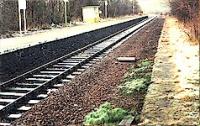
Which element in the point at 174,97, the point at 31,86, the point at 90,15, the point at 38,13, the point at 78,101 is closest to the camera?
the point at 174,97

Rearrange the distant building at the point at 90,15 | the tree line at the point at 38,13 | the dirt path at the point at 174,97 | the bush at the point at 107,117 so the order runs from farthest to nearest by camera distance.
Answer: the distant building at the point at 90,15
the tree line at the point at 38,13
the bush at the point at 107,117
the dirt path at the point at 174,97

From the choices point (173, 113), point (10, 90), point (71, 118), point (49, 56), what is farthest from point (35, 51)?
point (173, 113)

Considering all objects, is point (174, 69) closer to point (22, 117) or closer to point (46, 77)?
point (22, 117)

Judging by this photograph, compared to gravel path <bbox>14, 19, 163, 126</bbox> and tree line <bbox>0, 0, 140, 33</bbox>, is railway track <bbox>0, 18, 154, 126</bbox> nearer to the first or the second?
gravel path <bbox>14, 19, 163, 126</bbox>

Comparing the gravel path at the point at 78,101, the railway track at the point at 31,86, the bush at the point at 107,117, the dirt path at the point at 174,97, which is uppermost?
the dirt path at the point at 174,97

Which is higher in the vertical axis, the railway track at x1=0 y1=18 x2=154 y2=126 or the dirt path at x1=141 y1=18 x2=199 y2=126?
the dirt path at x1=141 y1=18 x2=199 y2=126

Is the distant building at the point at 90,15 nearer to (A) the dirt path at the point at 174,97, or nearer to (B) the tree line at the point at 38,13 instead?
(B) the tree line at the point at 38,13

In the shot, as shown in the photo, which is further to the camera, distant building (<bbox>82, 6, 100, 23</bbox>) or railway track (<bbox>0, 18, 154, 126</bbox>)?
distant building (<bbox>82, 6, 100, 23</bbox>)

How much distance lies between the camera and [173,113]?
607 cm

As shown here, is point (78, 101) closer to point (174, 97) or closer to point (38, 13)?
point (174, 97)

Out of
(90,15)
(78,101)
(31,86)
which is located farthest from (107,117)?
(90,15)

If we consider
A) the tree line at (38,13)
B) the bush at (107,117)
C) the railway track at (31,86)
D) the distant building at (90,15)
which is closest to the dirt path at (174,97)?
the bush at (107,117)

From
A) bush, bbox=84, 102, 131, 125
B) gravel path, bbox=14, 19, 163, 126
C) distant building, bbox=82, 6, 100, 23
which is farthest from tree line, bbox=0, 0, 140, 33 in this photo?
bush, bbox=84, 102, 131, 125

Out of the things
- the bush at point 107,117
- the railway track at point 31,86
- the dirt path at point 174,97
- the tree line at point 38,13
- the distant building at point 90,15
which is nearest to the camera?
the dirt path at point 174,97
